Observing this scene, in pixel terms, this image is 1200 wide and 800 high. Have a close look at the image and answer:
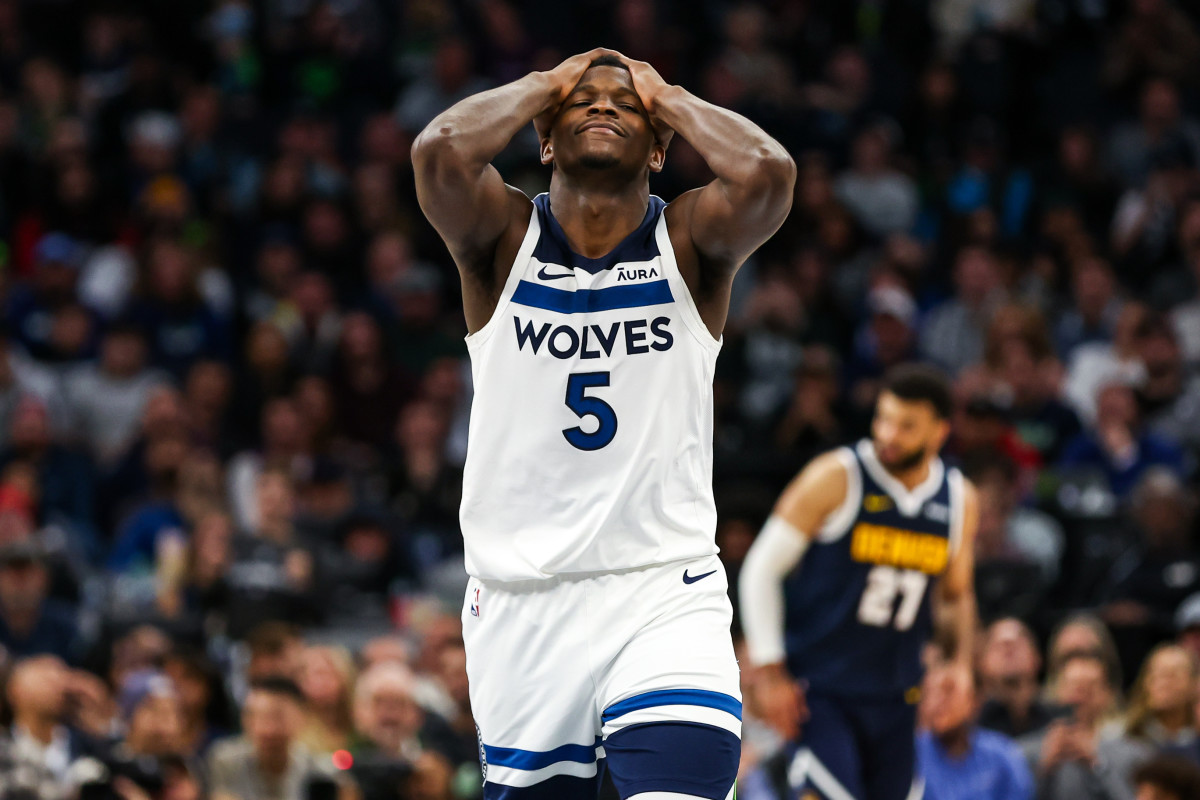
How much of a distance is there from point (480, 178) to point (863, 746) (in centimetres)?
357

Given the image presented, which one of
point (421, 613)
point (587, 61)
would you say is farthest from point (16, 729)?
point (587, 61)

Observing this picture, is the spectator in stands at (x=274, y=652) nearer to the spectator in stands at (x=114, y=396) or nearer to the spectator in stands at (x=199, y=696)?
the spectator in stands at (x=199, y=696)

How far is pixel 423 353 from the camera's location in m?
13.0

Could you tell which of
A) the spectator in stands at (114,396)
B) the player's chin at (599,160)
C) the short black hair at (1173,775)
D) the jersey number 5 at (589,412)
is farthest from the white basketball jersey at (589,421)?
the spectator in stands at (114,396)

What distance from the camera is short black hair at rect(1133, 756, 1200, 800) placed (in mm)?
7549

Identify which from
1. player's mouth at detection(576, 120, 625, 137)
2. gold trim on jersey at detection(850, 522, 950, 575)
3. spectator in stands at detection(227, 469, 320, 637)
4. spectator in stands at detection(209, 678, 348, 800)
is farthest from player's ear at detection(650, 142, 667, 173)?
spectator in stands at detection(227, 469, 320, 637)

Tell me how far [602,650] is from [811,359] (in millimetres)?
7509

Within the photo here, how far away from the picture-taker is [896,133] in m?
15.1

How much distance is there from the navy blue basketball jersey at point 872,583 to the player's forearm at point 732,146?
2.81 metres

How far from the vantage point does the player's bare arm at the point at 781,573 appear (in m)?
7.04

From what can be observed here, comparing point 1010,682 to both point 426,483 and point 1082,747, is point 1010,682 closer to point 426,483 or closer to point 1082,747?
point 1082,747

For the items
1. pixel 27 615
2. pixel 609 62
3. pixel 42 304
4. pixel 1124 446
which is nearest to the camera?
pixel 609 62

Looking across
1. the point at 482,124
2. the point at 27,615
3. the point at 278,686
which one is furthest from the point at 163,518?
the point at 482,124

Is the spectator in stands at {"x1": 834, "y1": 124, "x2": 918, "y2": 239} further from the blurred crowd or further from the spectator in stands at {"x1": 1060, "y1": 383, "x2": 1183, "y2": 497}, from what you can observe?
the spectator in stands at {"x1": 1060, "y1": 383, "x2": 1183, "y2": 497}
